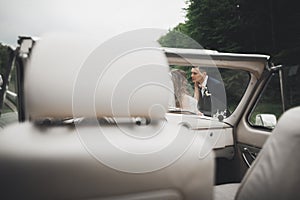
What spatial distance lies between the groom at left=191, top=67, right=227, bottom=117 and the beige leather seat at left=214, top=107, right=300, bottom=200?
1203 millimetres

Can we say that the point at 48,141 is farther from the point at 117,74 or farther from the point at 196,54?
the point at 196,54

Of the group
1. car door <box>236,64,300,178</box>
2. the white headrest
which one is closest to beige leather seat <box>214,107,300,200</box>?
the white headrest

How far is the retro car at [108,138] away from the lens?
2.79 feet

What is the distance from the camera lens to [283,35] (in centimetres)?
299

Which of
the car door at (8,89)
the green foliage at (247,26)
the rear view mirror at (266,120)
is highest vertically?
the green foliage at (247,26)

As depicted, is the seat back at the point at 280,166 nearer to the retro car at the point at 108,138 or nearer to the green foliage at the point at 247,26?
the retro car at the point at 108,138

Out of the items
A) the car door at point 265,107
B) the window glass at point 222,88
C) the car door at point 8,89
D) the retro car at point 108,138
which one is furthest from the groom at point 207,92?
the car door at point 8,89

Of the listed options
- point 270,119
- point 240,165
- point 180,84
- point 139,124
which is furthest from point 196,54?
point 139,124

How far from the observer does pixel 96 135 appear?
3.15 feet

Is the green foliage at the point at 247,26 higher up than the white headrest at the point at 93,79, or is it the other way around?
the green foliage at the point at 247,26

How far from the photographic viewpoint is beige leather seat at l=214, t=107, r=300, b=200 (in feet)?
2.69

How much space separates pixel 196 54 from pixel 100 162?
1188 mm

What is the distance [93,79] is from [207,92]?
→ 1.38 meters

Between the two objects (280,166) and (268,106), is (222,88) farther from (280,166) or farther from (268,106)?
(280,166)
